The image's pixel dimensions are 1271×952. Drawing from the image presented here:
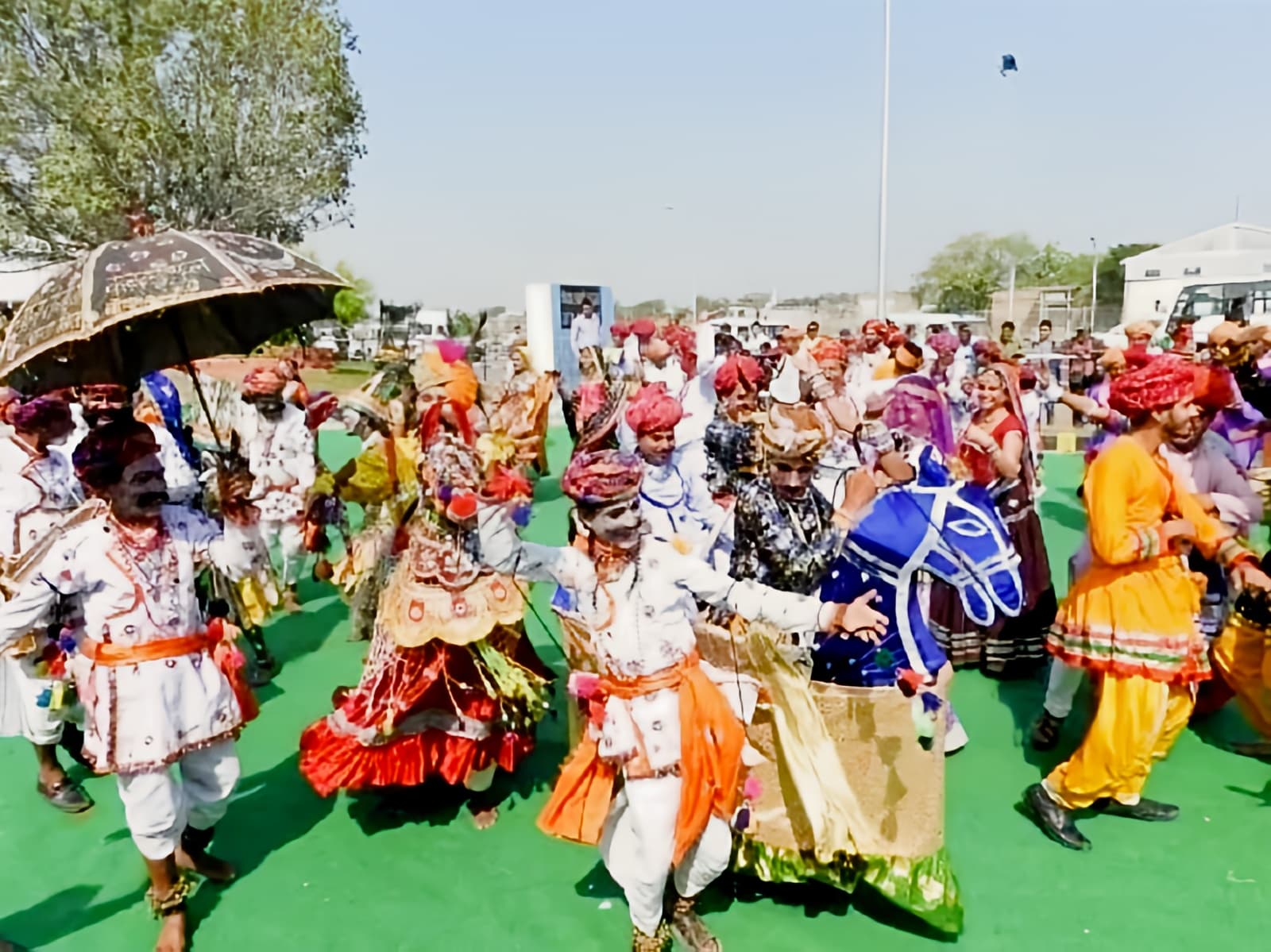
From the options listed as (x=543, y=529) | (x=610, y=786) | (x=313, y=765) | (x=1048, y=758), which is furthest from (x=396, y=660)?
(x=543, y=529)

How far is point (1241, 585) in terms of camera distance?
3.43 meters

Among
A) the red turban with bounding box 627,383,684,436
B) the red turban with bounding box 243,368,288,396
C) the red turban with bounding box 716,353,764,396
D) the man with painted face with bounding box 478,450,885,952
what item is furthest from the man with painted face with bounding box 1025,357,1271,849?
the red turban with bounding box 243,368,288,396

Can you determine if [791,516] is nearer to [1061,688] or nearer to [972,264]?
[1061,688]

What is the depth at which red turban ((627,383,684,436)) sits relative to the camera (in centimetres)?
438

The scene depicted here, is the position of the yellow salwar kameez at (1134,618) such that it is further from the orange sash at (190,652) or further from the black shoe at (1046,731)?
the orange sash at (190,652)

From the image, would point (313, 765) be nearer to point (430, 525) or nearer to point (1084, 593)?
point (430, 525)

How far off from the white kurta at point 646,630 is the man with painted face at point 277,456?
3768 millimetres

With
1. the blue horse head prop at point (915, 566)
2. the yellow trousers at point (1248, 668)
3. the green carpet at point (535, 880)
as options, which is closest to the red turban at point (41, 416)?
the green carpet at point (535, 880)

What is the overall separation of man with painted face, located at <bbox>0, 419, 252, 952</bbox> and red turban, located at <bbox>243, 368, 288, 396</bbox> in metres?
3.07

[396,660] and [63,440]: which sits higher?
[63,440]

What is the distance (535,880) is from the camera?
3.58 m

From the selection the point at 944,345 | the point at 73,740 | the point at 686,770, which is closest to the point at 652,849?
the point at 686,770

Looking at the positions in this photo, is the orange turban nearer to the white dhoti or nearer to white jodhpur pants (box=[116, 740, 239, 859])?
white jodhpur pants (box=[116, 740, 239, 859])

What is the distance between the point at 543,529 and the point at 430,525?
17.2 feet
